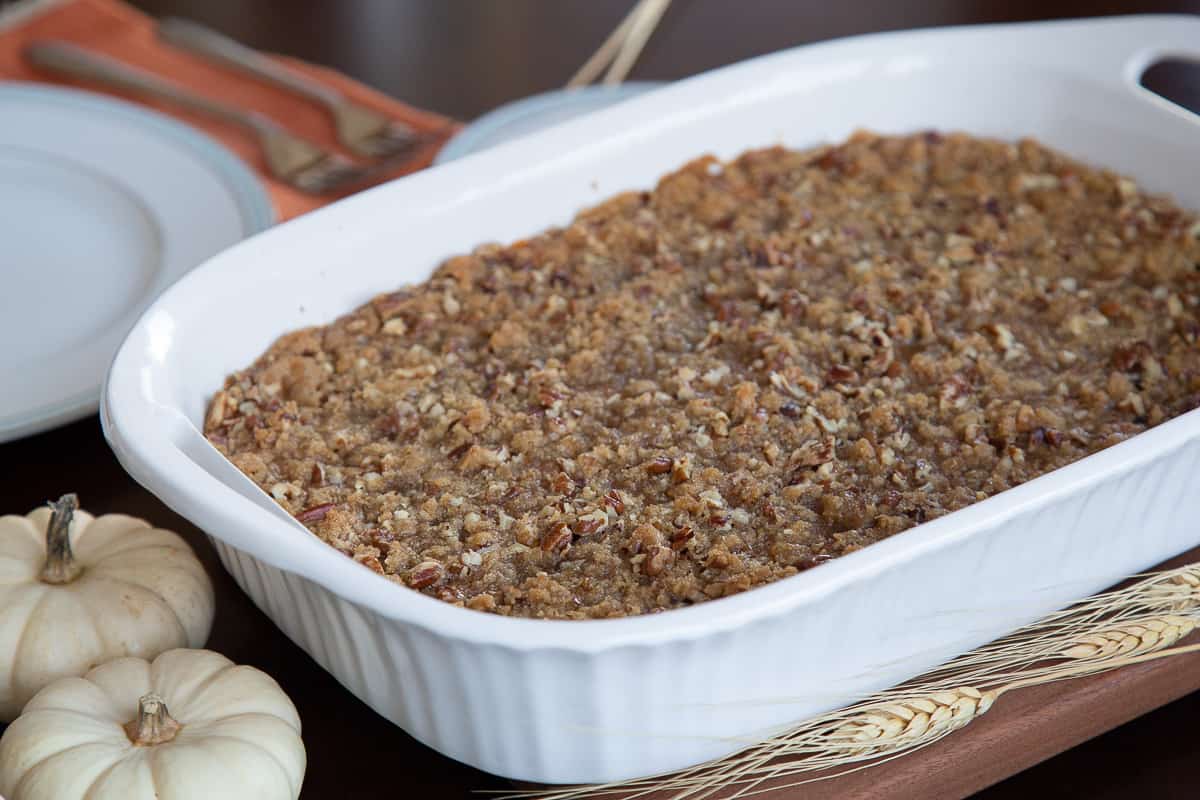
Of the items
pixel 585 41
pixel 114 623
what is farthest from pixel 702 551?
pixel 585 41

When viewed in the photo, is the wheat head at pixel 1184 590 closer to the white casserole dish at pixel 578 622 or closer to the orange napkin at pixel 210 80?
the white casserole dish at pixel 578 622

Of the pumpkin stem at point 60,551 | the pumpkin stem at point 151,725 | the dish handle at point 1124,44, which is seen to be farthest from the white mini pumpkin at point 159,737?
the dish handle at point 1124,44

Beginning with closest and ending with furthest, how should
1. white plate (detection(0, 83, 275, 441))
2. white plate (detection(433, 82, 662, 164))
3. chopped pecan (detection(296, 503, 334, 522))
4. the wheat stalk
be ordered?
the wheat stalk < chopped pecan (detection(296, 503, 334, 522)) < white plate (detection(0, 83, 275, 441)) < white plate (detection(433, 82, 662, 164))

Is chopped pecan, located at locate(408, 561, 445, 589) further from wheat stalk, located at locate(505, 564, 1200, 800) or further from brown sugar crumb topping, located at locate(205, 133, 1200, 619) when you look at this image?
wheat stalk, located at locate(505, 564, 1200, 800)

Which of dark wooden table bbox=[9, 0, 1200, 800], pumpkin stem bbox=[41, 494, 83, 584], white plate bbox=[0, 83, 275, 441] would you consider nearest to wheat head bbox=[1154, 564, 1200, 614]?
dark wooden table bbox=[9, 0, 1200, 800]

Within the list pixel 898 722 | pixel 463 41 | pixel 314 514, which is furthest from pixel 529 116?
pixel 898 722

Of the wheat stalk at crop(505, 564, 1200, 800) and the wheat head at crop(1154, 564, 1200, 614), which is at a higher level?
the wheat head at crop(1154, 564, 1200, 614)
